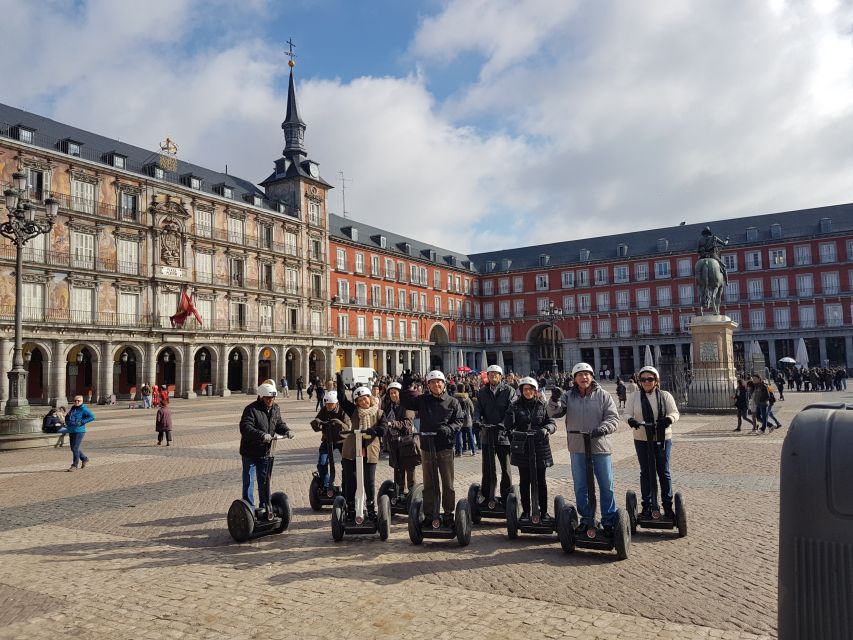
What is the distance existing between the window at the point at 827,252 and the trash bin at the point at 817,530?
60.1 meters

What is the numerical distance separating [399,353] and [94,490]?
48205 mm

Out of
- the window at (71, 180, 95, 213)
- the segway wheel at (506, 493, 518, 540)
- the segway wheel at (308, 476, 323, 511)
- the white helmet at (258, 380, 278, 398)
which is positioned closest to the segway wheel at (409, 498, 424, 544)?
the segway wheel at (506, 493, 518, 540)

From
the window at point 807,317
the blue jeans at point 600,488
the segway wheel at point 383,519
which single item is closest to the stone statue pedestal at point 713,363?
the blue jeans at point 600,488

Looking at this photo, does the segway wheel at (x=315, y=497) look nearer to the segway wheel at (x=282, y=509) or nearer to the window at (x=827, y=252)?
the segway wheel at (x=282, y=509)

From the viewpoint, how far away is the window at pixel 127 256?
3588 cm

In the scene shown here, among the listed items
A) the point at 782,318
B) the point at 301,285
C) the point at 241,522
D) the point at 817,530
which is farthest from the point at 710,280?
the point at 782,318

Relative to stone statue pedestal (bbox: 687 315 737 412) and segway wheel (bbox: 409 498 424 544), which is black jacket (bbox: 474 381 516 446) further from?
stone statue pedestal (bbox: 687 315 737 412)

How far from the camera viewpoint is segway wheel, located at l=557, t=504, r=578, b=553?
228 inches

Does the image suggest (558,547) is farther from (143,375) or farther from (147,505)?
(143,375)

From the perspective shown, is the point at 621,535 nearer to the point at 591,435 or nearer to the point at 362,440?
the point at 591,435

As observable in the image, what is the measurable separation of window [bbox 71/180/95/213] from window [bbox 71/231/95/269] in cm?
141

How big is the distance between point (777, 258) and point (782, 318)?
541cm

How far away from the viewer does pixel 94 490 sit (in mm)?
9656

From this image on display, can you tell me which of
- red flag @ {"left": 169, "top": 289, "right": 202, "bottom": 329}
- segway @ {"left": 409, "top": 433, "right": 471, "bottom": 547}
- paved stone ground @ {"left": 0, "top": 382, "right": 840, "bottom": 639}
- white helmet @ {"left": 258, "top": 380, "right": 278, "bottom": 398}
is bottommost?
paved stone ground @ {"left": 0, "top": 382, "right": 840, "bottom": 639}
